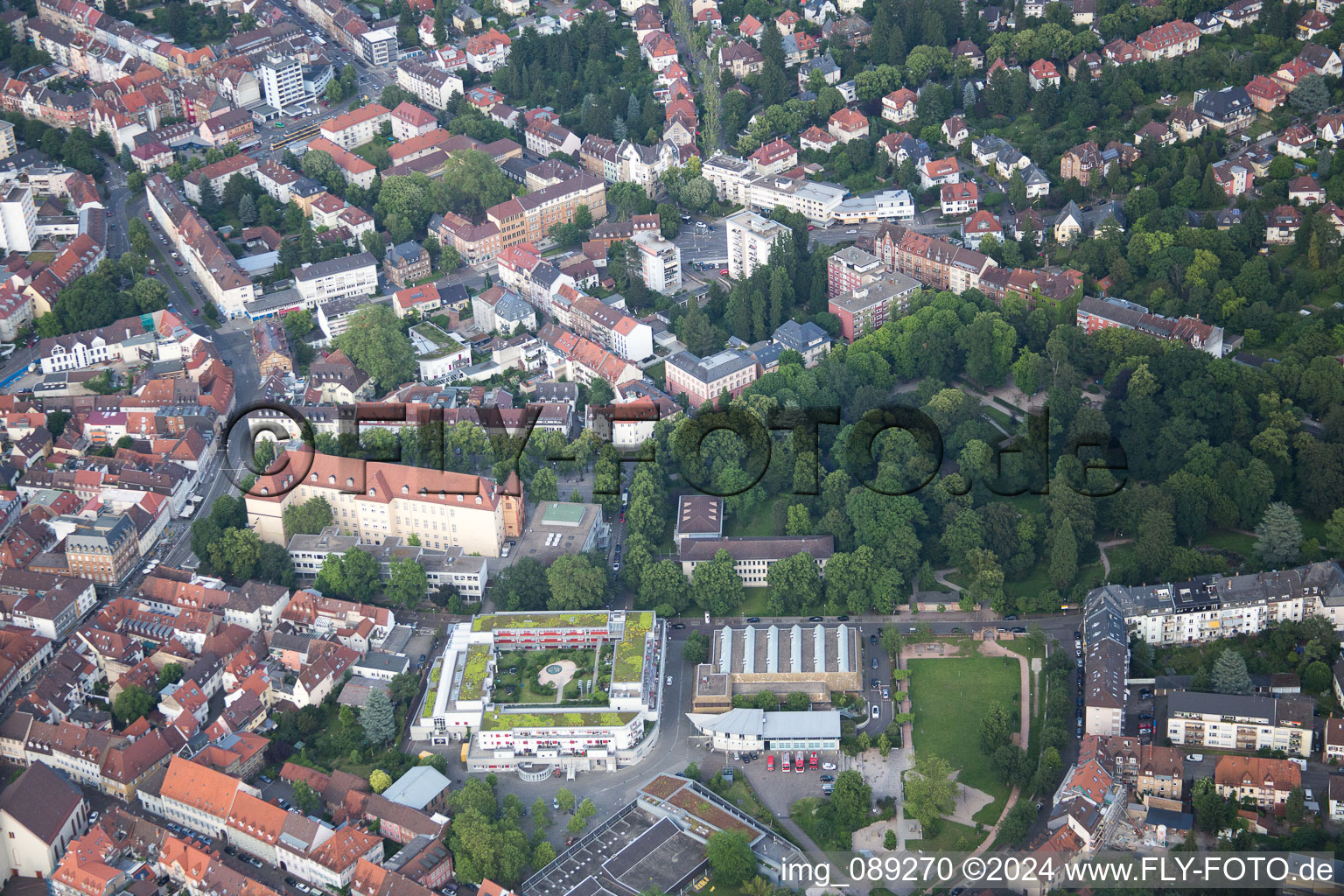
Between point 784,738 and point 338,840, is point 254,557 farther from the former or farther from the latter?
point 784,738

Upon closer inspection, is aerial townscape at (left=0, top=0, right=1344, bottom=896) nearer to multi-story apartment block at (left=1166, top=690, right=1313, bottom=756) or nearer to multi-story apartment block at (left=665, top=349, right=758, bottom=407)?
multi-story apartment block at (left=1166, top=690, right=1313, bottom=756)

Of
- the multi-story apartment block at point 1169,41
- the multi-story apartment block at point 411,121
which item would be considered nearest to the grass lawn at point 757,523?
the multi-story apartment block at point 411,121

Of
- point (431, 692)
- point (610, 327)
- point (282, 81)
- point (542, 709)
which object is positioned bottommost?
point (542, 709)

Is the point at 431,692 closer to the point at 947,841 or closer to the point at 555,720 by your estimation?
the point at 555,720

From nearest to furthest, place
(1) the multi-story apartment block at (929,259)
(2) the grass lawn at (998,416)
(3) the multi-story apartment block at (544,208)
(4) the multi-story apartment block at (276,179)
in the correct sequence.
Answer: (2) the grass lawn at (998,416) < (1) the multi-story apartment block at (929,259) < (3) the multi-story apartment block at (544,208) < (4) the multi-story apartment block at (276,179)

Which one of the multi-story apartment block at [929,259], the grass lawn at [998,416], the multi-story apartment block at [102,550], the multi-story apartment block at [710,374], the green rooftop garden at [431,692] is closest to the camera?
the green rooftop garden at [431,692]

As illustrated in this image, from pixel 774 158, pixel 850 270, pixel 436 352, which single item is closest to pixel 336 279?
pixel 436 352

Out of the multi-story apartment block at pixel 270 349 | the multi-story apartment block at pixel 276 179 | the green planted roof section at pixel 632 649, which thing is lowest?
the green planted roof section at pixel 632 649

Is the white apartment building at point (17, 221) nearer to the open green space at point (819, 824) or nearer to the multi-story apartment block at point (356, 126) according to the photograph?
the multi-story apartment block at point (356, 126)
